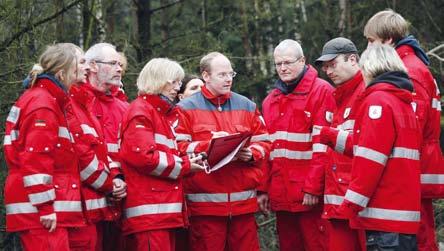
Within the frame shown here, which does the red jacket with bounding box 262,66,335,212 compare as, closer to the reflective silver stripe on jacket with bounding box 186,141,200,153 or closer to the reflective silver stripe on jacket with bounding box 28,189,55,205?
the reflective silver stripe on jacket with bounding box 186,141,200,153

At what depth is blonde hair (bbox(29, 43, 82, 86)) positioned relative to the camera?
19.7ft

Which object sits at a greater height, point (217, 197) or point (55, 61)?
point (55, 61)

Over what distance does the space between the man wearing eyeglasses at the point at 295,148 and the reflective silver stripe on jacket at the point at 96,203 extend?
186cm

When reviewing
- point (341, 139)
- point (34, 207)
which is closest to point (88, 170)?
point (34, 207)

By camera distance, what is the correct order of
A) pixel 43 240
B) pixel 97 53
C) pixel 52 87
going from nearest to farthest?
pixel 43 240
pixel 52 87
pixel 97 53

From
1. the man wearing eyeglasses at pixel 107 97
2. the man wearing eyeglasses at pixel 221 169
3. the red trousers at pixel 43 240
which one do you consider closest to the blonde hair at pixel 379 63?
the man wearing eyeglasses at pixel 221 169

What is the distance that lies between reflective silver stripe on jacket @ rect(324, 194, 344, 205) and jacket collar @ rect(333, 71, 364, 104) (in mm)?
880

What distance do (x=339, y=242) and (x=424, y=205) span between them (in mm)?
854

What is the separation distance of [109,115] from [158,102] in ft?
2.04

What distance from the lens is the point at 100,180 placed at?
653cm

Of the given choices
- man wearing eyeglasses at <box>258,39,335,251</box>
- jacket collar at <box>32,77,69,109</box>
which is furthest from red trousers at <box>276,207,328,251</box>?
jacket collar at <box>32,77,69,109</box>

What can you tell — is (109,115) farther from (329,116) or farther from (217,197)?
(329,116)

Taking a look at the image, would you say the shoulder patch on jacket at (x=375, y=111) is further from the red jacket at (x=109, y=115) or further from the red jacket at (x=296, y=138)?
the red jacket at (x=109, y=115)

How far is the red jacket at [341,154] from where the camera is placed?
678 cm
